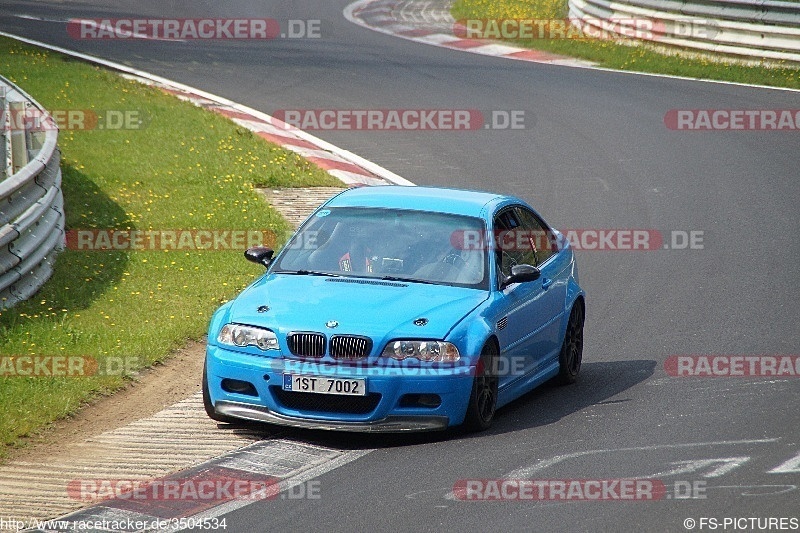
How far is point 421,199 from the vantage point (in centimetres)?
1022

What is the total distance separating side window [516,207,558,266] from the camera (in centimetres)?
1046

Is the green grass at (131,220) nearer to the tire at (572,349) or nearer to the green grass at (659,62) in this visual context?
the tire at (572,349)

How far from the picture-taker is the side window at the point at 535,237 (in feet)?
34.3

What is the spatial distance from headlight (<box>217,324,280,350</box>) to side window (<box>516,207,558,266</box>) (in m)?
2.48

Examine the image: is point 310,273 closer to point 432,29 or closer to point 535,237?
point 535,237

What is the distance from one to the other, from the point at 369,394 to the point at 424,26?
24240 millimetres

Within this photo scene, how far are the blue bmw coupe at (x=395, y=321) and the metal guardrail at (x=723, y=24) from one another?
53.1ft

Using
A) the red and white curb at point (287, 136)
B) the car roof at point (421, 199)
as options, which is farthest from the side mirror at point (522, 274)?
the red and white curb at point (287, 136)

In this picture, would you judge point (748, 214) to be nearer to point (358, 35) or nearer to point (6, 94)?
point (6, 94)

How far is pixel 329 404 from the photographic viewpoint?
28.2 ft

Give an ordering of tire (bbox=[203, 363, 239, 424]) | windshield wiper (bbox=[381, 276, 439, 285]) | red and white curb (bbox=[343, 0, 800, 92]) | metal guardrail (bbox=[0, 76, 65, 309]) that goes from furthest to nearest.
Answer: red and white curb (bbox=[343, 0, 800, 92]), metal guardrail (bbox=[0, 76, 65, 309]), windshield wiper (bbox=[381, 276, 439, 285]), tire (bbox=[203, 363, 239, 424])

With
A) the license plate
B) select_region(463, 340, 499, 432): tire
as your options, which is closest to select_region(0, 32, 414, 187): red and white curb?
select_region(463, 340, 499, 432): tire

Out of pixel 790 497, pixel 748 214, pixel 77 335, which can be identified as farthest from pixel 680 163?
pixel 790 497

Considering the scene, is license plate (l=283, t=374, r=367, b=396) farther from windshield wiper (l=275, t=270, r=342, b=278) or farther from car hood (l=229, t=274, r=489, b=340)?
windshield wiper (l=275, t=270, r=342, b=278)
